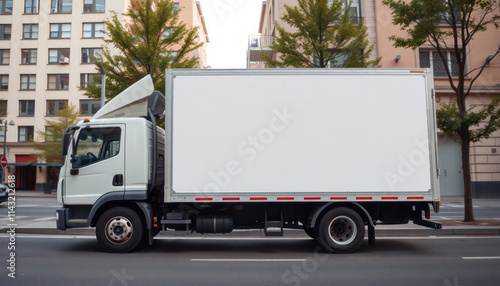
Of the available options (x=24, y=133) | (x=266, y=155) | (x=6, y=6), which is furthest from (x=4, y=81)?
(x=266, y=155)

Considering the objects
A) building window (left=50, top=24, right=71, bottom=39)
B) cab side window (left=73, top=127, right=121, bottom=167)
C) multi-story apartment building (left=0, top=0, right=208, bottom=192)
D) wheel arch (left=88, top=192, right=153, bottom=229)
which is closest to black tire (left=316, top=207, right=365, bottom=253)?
wheel arch (left=88, top=192, right=153, bottom=229)

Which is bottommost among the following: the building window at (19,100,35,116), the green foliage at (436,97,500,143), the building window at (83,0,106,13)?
the green foliage at (436,97,500,143)

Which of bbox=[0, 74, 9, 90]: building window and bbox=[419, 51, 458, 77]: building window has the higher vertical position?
bbox=[0, 74, 9, 90]: building window

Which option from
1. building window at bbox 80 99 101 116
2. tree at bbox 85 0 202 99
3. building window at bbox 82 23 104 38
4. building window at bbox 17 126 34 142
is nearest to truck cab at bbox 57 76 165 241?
tree at bbox 85 0 202 99

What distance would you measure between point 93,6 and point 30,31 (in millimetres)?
7503

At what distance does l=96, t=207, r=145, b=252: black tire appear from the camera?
6.96m

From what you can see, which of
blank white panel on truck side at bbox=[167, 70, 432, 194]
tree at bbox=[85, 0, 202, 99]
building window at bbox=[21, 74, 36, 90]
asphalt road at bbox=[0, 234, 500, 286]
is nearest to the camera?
asphalt road at bbox=[0, 234, 500, 286]

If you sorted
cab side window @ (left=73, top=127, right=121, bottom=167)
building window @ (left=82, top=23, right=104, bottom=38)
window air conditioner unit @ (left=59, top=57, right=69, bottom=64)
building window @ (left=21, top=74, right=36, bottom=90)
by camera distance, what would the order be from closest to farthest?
cab side window @ (left=73, top=127, right=121, bottom=167) → window air conditioner unit @ (left=59, top=57, right=69, bottom=64) → building window @ (left=82, top=23, right=104, bottom=38) → building window @ (left=21, top=74, right=36, bottom=90)

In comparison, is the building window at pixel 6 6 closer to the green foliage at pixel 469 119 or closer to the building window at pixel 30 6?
the building window at pixel 30 6

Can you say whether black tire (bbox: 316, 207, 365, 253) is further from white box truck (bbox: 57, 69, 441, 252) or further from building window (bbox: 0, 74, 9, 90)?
building window (bbox: 0, 74, 9, 90)

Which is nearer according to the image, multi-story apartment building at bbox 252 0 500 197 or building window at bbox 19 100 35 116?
multi-story apartment building at bbox 252 0 500 197

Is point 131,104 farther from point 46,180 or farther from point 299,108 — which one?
point 46,180

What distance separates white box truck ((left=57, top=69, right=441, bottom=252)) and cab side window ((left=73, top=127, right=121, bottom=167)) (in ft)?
0.06

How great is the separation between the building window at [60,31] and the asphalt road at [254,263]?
3722 cm
